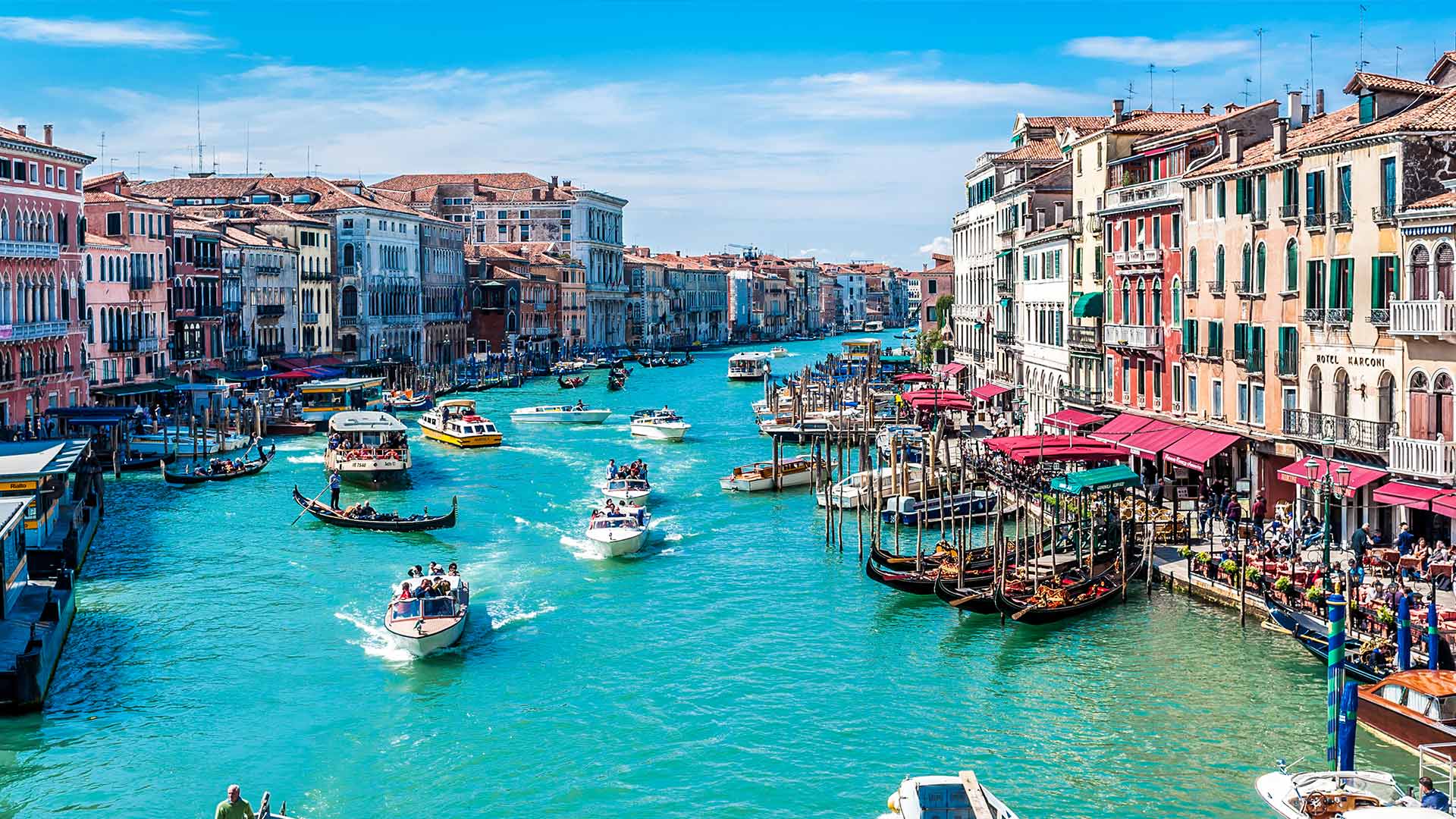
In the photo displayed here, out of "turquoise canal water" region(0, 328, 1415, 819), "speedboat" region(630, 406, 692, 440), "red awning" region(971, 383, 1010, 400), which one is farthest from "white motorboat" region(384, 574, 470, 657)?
"speedboat" region(630, 406, 692, 440)

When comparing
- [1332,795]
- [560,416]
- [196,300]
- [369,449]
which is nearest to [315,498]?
[369,449]

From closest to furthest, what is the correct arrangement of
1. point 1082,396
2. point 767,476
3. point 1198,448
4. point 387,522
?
point 1198,448 → point 387,522 → point 1082,396 → point 767,476

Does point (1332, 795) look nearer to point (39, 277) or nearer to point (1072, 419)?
point (1072, 419)

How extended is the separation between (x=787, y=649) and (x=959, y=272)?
40102mm

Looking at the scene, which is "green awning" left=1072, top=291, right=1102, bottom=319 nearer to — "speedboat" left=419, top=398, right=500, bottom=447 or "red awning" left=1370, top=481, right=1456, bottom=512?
"red awning" left=1370, top=481, right=1456, bottom=512

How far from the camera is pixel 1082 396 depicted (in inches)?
1470

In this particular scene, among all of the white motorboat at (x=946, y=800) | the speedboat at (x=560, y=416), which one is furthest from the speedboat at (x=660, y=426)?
the white motorboat at (x=946, y=800)

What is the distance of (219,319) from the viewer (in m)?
62.4

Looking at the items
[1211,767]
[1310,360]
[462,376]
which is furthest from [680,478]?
[462,376]

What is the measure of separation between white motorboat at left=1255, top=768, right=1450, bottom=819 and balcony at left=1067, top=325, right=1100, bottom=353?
876 inches

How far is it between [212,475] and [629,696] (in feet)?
76.0

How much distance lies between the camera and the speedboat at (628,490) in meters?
35.8

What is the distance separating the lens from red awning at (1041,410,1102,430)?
3553cm

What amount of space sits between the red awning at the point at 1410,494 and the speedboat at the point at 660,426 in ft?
99.5
